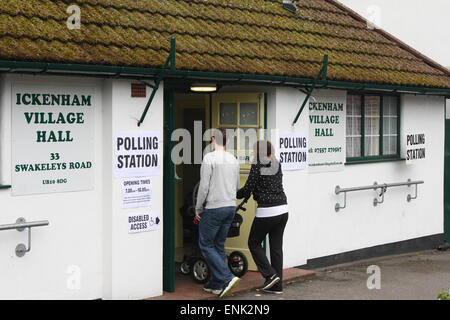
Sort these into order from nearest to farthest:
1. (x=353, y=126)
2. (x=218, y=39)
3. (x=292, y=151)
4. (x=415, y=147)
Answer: (x=218, y=39), (x=292, y=151), (x=353, y=126), (x=415, y=147)

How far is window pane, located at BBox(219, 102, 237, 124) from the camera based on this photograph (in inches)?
422

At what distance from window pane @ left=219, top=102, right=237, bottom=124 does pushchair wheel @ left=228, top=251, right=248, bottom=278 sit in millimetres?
1847

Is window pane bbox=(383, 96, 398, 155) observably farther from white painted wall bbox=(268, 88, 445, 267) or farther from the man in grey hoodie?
the man in grey hoodie

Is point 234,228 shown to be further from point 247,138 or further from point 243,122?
point 243,122

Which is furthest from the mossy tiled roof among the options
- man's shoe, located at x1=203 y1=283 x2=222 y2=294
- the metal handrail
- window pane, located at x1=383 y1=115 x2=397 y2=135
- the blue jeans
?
man's shoe, located at x1=203 y1=283 x2=222 y2=294

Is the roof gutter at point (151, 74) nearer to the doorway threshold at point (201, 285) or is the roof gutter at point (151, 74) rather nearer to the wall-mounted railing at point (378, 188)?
the wall-mounted railing at point (378, 188)

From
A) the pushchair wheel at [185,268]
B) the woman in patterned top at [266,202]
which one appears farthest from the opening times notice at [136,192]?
the pushchair wheel at [185,268]

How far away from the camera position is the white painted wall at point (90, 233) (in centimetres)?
781

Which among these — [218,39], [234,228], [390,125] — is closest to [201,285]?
[234,228]

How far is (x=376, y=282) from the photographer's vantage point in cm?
1072

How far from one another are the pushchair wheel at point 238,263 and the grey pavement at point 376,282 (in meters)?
0.50

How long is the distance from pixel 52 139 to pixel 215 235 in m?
2.30

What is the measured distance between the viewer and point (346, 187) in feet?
39.7
